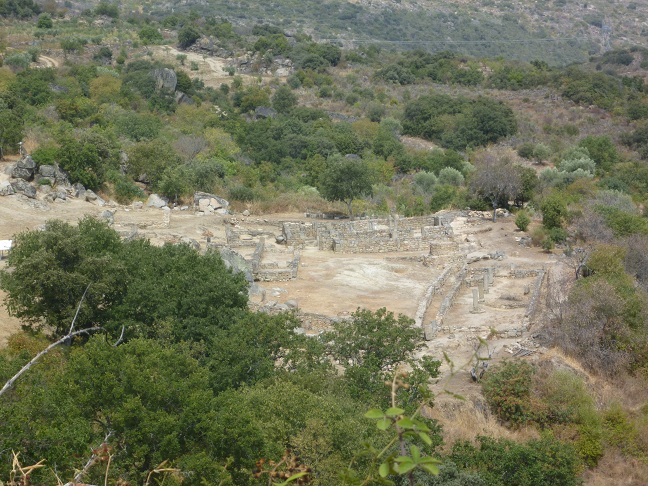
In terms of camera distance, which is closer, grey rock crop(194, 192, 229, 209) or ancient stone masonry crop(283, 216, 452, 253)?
ancient stone masonry crop(283, 216, 452, 253)

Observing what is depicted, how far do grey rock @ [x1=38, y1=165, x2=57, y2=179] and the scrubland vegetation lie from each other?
0.55 m

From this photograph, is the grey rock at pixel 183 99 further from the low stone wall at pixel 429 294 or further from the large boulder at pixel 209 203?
the low stone wall at pixel 429 294

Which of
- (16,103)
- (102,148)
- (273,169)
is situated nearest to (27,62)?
(16,103)

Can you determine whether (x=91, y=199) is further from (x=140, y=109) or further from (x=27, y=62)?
(x=27, y=62)

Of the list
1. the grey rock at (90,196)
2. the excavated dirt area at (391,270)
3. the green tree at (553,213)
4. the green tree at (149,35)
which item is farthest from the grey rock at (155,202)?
the green tree at (149,35)

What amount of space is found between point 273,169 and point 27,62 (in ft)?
82.1

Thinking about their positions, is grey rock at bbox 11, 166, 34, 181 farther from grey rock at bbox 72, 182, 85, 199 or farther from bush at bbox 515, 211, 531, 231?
bush at bbox 515, 211, 531, 231

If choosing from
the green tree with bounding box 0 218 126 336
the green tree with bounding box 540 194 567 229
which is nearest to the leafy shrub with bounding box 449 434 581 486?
the green tree with bounding box 0 218 126 336

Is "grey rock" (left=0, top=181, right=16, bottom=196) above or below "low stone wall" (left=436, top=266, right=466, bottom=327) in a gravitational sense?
below

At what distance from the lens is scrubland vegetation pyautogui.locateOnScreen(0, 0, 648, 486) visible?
39.5 ft

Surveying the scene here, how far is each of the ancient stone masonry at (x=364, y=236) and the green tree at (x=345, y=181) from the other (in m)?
2.37

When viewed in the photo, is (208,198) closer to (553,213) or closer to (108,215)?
(108,215)

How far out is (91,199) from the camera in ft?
114

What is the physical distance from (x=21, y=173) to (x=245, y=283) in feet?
57.4
